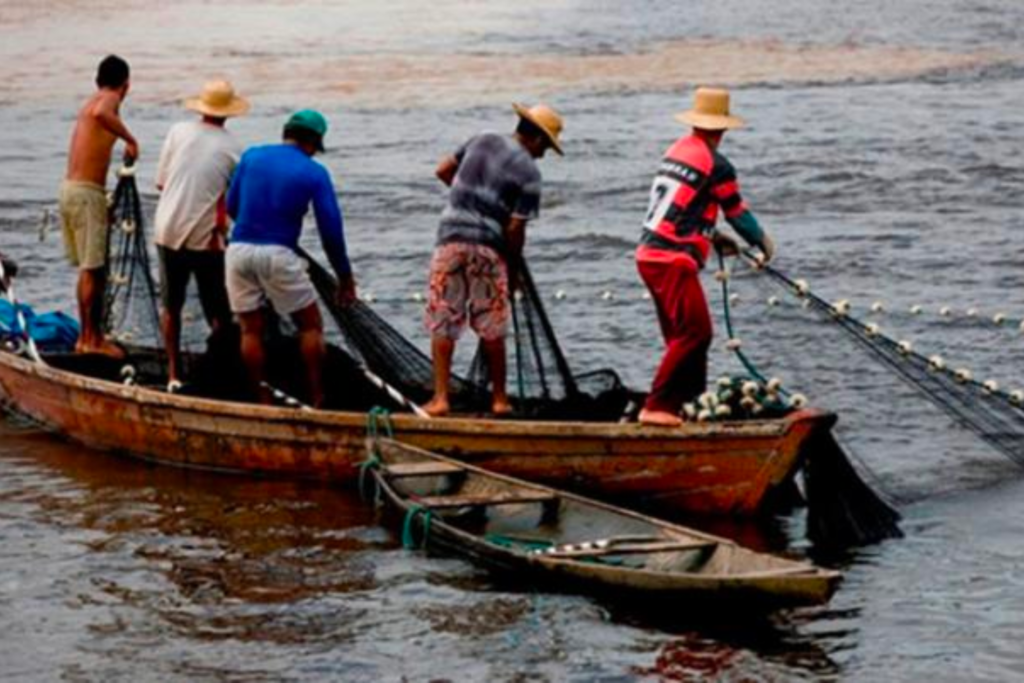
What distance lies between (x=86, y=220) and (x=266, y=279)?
5.98 feet

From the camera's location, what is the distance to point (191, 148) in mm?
11953

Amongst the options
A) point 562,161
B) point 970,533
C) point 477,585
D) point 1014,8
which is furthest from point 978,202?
point 1014,8

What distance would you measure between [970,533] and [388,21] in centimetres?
2798

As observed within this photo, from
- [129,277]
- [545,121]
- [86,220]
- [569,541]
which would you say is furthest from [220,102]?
[569,541]

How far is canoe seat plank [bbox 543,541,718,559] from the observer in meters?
9.61

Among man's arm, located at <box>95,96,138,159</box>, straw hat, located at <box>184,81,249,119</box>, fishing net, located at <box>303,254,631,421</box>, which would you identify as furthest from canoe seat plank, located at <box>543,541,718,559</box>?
man's arm, located at <box>95,96,138,159</box>

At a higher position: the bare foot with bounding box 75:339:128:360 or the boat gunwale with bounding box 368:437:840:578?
the bare foot with bounding box 75:339:128:360

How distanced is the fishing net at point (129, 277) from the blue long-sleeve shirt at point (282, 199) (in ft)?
4.28

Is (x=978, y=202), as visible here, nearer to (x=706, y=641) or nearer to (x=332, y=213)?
(x=332, y=213)

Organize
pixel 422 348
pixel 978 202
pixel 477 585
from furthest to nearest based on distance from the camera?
pixel 978 202 → pixel 422 348 → pixel 477 585

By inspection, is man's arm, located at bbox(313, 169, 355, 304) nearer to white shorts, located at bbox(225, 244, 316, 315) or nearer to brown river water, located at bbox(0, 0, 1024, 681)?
white shorts, located at bbox(225, 244, 316, 315)

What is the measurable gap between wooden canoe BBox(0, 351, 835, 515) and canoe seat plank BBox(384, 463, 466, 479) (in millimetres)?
286

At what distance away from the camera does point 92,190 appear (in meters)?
12.9

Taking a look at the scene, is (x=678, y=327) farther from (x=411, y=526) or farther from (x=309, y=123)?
(x=309, y=123)
